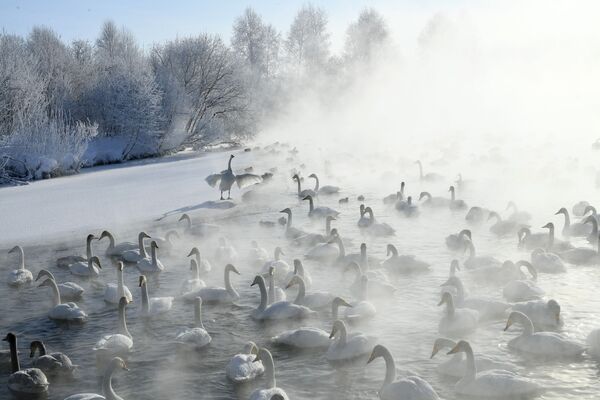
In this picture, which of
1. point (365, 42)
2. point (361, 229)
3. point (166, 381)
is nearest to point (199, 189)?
point (361, 229)

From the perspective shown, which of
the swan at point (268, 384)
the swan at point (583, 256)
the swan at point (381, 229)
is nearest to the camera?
the swan at point (268, 384)

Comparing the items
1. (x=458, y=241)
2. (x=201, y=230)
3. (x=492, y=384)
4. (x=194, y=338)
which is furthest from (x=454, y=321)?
(x=201, y=230)

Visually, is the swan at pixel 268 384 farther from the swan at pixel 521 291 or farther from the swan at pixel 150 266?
the swan at pixel 150 266

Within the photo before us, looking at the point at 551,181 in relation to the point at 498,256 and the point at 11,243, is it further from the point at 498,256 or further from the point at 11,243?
the point at 11,243

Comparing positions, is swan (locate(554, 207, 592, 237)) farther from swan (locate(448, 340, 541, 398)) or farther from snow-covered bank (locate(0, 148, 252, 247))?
snow-covered bank (locate(0, 148, 252, 247))

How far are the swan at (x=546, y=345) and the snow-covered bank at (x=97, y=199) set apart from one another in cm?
1274

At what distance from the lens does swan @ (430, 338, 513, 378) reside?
8.45 metres

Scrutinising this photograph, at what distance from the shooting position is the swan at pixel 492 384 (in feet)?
25.5

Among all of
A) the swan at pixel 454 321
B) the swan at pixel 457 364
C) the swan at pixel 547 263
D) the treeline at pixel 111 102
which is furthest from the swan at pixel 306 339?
the treeline at pixel 111 102

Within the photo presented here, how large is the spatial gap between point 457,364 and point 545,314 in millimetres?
2308

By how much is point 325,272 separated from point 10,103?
91.3 ft

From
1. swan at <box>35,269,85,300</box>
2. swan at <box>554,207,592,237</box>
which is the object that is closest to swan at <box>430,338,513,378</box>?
swan at <box>35,269,85,300</box>

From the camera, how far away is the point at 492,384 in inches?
307

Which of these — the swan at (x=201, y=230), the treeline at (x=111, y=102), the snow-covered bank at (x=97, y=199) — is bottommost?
the swan at (x=201, y=230)
